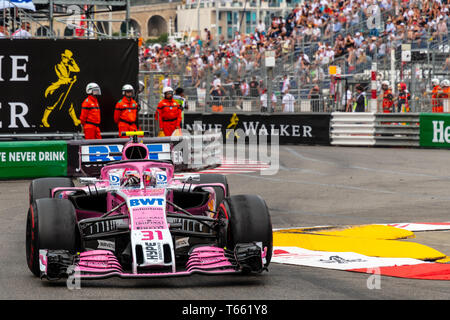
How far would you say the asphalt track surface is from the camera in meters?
6.96

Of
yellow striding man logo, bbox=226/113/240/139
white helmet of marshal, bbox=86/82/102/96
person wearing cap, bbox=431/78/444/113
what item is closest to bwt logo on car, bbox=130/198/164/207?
white helmet of marshal, bbox=86/82/102/96

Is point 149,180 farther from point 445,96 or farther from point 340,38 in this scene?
point 340,38

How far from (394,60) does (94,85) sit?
10841 millimetres

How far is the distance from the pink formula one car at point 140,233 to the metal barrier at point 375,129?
646 inches

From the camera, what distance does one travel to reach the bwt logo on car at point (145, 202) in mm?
7859

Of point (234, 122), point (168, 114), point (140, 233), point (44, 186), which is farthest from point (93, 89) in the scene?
point (140, 233)

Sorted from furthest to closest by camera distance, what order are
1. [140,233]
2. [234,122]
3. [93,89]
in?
[234,122]
[93,89]
[140,233]

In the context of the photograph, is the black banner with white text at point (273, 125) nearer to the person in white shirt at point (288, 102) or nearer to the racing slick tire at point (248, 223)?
the person in white shirt at point (288, 102)

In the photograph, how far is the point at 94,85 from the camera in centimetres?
1861

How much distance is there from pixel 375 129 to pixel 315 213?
1323 centimetres

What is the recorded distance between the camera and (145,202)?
7.88 metres

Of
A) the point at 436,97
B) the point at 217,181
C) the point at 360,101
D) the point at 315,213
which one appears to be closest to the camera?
the point at 217,181
